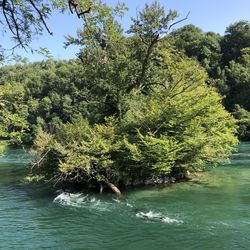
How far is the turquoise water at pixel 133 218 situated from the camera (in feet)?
44.6

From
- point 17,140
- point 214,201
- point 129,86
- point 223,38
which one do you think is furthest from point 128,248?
point 223,38

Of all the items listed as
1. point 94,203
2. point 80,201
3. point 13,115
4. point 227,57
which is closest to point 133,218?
point 94,203

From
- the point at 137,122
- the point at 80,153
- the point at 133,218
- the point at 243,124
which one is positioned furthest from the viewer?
the point at 243,124

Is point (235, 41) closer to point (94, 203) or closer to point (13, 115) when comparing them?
point (94, 203)

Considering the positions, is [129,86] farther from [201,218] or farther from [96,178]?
[201,218]

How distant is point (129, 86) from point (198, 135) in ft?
21.7

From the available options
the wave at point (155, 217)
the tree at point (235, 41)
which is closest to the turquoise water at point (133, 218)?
the wave at point (155, 217)

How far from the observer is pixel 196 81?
2942 cm

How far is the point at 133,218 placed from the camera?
54.9ft

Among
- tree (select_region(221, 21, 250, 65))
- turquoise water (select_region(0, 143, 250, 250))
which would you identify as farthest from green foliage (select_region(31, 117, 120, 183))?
tree (select_region(221, 21, 250, 65))

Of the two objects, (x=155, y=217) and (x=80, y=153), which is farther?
(x=80, y=153)

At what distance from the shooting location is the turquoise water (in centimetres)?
1360

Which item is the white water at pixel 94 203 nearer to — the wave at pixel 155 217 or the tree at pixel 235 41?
the wave at pixel 155 217

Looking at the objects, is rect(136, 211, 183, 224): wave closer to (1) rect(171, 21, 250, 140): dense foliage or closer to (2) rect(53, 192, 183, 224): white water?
(2) rect(53, 192, 183, 224): white water
